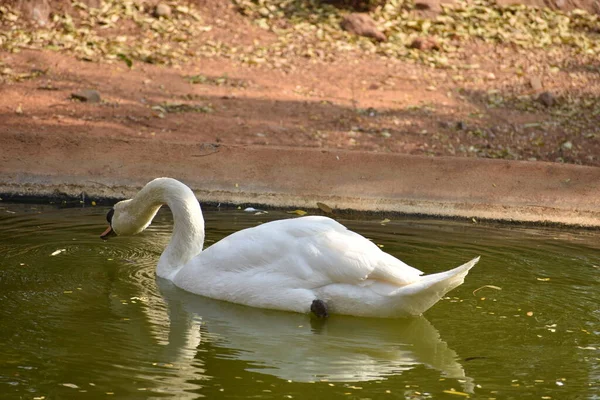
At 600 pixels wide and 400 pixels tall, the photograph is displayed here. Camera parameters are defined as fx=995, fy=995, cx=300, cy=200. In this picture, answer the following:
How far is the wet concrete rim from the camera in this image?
921 cm

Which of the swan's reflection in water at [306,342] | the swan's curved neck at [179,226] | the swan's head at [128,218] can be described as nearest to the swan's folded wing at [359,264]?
the swan's reflection in water at [306,342]

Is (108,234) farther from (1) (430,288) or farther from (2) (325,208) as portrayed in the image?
(1) (430,288)

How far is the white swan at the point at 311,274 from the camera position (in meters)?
5.61

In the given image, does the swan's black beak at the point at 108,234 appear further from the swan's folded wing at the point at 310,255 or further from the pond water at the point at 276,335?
the swan's folded wing at the point at 310,255

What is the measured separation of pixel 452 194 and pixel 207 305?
3950 mm

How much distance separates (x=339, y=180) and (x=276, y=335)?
421cm

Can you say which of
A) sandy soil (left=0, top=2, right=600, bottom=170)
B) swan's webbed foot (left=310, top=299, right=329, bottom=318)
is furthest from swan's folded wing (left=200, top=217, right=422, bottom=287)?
sandy soil (left=0, top=2, right=600, bottom=170)

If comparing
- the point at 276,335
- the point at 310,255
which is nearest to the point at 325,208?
the point at 310,255

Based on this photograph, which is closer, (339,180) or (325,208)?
(325,208)

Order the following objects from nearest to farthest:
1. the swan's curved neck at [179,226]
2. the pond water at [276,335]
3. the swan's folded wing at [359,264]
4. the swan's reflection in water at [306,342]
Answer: the pond water at [276,335], the swan's reflection in water at [306,342], the swan's folded wing at [359,264], the swan's curved neck at [179,226]

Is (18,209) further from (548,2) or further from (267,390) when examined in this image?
(548,2)

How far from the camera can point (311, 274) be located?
19.1ft

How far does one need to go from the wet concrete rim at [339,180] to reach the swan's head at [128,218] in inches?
88.6

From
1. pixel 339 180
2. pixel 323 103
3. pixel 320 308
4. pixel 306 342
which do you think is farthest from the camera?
pixel 323 103
